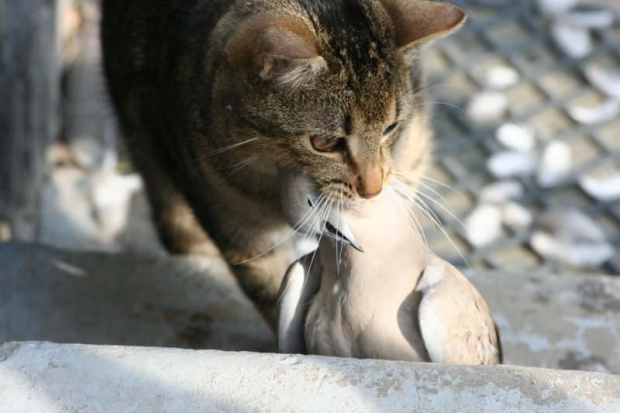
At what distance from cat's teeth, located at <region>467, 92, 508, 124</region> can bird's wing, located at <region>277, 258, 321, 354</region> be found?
6.68ft

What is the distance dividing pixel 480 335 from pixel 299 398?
37 centimetres

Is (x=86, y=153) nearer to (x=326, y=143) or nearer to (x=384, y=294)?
(x=326, y=143)

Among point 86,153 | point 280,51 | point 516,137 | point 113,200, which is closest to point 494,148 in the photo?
point 516,137

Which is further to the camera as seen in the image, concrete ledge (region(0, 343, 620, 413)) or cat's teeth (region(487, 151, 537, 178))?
cat's teeth (region(487, 151, 537, 178))

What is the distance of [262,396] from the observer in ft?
4.21

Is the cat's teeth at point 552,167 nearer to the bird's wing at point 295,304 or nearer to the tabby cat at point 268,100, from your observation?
the tabby cat at point 268,100

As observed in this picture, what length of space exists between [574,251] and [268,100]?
193 cm

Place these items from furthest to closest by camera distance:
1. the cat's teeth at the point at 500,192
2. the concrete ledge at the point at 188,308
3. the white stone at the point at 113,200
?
the white stone at the point at 113,200 < the cat's teeth at the point at 500,192 < the concrete ledge at the point at 188,308

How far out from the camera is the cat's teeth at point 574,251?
3242 mm

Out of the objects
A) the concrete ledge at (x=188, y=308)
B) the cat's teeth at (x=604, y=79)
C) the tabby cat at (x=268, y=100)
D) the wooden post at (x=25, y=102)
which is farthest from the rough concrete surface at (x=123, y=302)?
the cat's teeth at (x=604, y=79)

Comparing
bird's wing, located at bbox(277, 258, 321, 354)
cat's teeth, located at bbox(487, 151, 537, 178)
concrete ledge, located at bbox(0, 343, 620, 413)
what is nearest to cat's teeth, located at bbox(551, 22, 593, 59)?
cat's teeth, located at bbox(487, 151, 537, 178)

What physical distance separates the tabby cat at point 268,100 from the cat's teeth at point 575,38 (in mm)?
1516

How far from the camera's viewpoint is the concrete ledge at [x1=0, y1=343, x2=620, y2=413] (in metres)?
1.27

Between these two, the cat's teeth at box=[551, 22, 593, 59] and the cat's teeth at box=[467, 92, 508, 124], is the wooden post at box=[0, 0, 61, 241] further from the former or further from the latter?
the cat's teeth at box=[551, 22, 593, 59]
